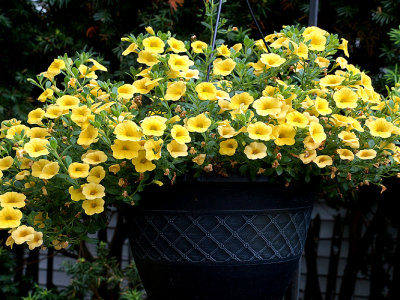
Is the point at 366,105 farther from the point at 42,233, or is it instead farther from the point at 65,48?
the point at 65,48

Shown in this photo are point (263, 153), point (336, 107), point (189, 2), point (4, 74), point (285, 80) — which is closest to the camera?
point (263, 153)

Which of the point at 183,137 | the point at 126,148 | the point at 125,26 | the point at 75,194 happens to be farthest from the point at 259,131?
the point at 125,26

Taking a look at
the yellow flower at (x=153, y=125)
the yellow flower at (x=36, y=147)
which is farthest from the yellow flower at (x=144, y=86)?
the yellow flower at (x=36, y=147)

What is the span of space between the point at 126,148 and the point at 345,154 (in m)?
0.42

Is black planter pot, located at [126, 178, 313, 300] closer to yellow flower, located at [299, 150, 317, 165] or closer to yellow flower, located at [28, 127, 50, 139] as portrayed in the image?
yellow flower, located at [299, 150, 317, 165]

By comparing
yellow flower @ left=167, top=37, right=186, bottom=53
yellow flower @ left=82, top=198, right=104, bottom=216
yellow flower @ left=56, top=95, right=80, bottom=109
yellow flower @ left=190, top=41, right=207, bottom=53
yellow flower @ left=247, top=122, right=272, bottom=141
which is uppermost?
yellow flower @ left=190, top=41, right=207, bottom=53

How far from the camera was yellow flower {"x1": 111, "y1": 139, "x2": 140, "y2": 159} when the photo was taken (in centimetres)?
85

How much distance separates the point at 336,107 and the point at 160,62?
0.38 metres

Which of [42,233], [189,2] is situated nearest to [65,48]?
[189,2]

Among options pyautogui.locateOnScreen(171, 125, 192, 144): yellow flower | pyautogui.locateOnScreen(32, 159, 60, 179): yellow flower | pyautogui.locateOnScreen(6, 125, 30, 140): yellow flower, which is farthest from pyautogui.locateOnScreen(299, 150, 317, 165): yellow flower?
pyautogui.locateOnScreen(6, 125, 30, 140): yellow flower

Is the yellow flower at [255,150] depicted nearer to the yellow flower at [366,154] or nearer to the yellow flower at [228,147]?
the yellow flower at [228,147]

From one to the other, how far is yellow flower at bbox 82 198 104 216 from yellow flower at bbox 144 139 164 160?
0.45 feet

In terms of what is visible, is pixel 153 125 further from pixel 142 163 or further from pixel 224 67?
pixel 224 67

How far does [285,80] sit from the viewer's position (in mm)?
1062
